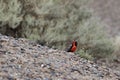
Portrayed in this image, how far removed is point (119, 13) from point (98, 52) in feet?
35.4

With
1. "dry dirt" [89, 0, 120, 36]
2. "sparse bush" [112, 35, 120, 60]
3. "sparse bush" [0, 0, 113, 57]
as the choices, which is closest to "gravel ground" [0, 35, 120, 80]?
"sparse bush" [0, 0, 113, 57]

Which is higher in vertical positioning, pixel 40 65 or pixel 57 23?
pixel 57 23

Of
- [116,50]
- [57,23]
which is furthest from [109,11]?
[57,23]

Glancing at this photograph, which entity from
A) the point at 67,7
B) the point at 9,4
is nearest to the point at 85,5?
the point at 67,7

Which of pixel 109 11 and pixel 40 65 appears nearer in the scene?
pixel 40 65

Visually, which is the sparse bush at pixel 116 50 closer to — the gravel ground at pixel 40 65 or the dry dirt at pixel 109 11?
the gravel ground at pixel 40 65

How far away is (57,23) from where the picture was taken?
11016 millimetres

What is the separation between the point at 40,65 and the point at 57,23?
15.0 ft

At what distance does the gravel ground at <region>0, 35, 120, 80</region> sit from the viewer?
6.10 metres

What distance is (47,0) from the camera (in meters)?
11.3

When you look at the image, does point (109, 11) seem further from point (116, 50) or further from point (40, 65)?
point (40, 65)

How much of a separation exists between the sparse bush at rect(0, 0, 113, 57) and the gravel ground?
2455mm

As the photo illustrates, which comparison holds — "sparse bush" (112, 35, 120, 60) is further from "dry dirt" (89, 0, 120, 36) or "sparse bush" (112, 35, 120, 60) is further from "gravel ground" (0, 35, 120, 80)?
"dry dirt" (89, 0, 120, 36)

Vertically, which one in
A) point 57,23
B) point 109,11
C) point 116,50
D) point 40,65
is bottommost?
point 116,50
